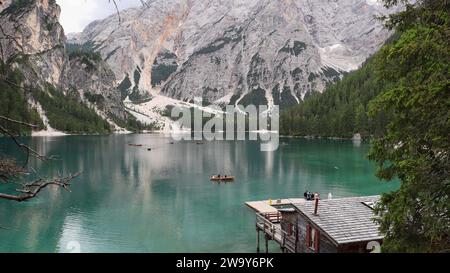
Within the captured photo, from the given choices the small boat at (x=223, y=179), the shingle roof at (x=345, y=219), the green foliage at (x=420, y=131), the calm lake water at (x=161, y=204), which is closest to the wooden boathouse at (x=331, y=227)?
the shingle roof at (x=345, y=219)

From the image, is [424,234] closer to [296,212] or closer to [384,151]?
[384,151]

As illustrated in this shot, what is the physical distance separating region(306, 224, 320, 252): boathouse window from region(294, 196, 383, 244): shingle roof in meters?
1.32

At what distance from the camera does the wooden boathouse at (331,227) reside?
2561 centimetres

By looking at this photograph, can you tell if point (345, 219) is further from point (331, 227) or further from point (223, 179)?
point (223, 179)

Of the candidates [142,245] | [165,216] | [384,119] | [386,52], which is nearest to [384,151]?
[386,52]

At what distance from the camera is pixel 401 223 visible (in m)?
14.5

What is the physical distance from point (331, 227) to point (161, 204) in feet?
127

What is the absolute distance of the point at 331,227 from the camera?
2689 centimetres

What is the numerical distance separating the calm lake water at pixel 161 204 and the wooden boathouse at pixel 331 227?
8.83m

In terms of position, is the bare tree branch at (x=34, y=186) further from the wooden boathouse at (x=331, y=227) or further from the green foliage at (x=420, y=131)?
the wooden boathouse at (x=331, y=227)

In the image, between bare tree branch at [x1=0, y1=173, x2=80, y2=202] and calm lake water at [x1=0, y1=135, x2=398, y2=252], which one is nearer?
bare tree branch at [x1=0, y1=173, x2=80, y2=202]

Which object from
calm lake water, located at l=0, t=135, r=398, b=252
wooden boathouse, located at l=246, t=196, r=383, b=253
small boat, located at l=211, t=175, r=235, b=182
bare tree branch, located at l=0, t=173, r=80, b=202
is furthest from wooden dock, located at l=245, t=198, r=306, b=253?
small boat, located at l=211, t=175, r=235, b=182

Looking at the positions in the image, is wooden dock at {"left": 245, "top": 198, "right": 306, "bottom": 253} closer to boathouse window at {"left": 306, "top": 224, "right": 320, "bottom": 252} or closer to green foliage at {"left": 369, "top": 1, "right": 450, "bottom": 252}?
boathouse window at {"left": 306, "top": 224, "right": 320, "bottom": 252}

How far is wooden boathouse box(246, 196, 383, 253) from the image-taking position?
25609 mm
